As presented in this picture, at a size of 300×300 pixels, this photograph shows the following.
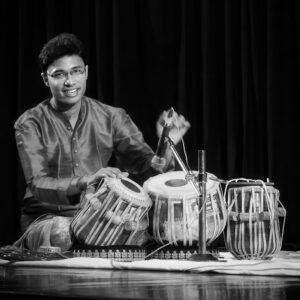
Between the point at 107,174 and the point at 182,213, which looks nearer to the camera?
the point at 182,213

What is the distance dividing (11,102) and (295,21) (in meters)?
2.06

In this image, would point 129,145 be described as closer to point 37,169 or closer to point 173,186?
point 37,169

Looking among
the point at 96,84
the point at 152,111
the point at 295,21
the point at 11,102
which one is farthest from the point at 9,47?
the point at 295,21

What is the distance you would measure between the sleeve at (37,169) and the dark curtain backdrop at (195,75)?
0.77m

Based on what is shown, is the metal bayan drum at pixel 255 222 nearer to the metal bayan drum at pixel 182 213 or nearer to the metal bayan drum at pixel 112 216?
the metal bayan drum at pixel 182 213

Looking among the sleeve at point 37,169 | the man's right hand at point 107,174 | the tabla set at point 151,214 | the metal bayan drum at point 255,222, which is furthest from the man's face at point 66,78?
the metal bayan drum at point 255,222

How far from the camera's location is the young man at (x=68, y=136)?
3.62 meters

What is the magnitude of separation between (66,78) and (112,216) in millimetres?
1182

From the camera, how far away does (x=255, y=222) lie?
2686 millimetres

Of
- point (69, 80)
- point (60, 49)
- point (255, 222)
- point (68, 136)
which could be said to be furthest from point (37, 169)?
point (255, 222)

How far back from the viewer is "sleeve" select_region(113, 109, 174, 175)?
3.79 metres

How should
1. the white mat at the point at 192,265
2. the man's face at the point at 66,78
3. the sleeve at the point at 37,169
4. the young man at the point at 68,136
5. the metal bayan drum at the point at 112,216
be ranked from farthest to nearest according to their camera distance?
the man's face at the point at 66,78 < the young man at the point at 68,136 < the sleeve at the point at 37,169 < the metal bayan drum at the point at 112,216 < the white mat at the point at 192,265

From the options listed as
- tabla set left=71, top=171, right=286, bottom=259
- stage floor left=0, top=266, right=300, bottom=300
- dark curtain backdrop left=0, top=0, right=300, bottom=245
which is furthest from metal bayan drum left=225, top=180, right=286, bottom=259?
dark curtain backdrop left=0, top=0, right=300, bottom=245

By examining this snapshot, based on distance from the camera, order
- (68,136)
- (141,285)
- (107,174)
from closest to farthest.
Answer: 1. (141,285)
2. (107,174)
3. (68,136)
